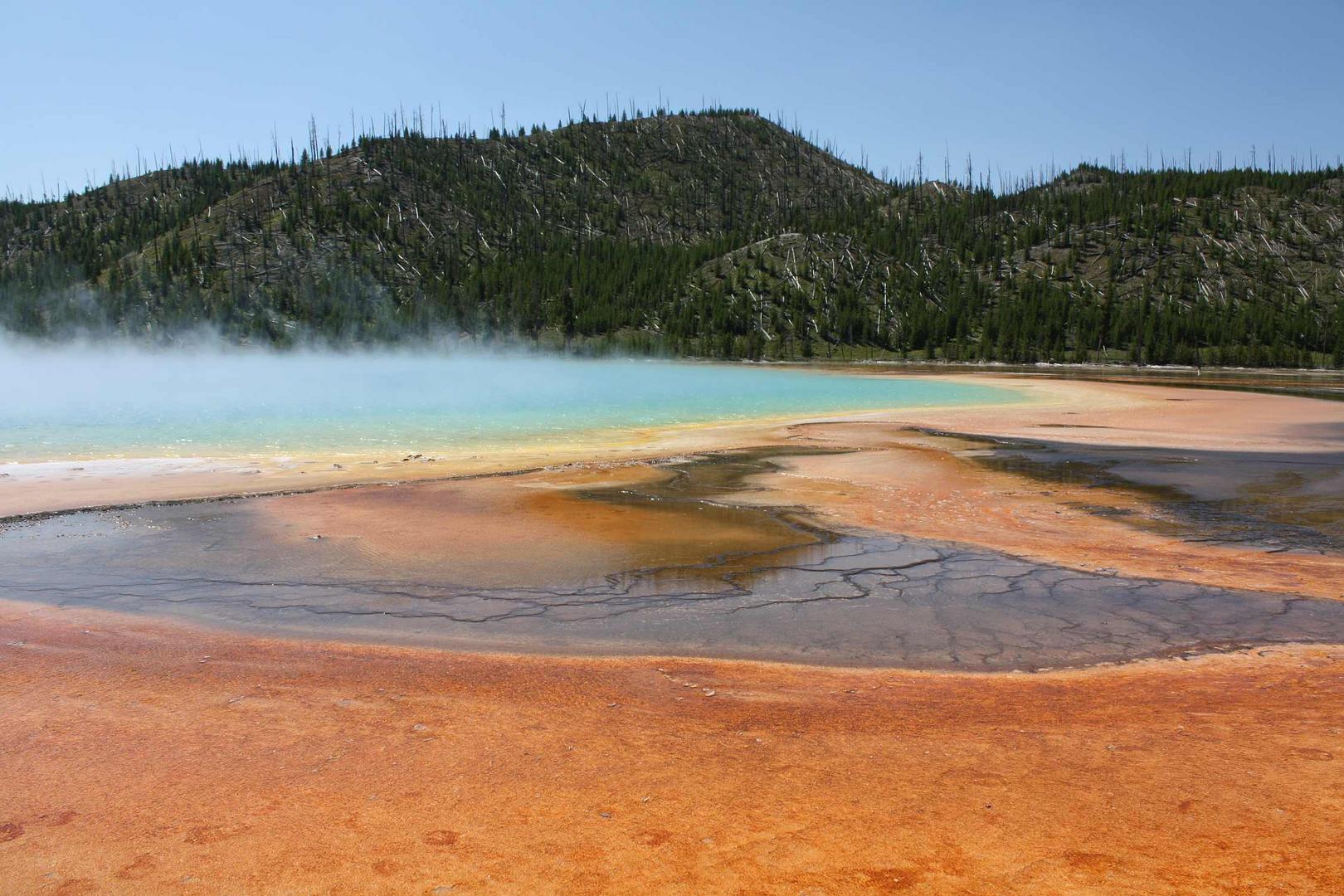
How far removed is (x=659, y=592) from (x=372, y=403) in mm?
32882

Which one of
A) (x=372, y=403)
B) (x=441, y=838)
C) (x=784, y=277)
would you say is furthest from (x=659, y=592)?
(x=784, y=277)

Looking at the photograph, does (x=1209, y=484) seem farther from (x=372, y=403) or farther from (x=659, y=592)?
(x=372, y=403)

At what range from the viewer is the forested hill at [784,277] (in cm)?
11612

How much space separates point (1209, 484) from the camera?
16938 mm

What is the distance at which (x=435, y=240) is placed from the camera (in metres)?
174

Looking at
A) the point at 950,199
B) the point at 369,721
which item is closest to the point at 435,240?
the point at 950,199

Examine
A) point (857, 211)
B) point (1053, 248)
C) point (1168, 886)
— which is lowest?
point (1168, 886)

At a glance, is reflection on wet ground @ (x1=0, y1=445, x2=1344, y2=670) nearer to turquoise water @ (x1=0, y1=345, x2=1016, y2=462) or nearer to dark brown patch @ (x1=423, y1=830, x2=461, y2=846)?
dark brown patch @ (x1=423, y1=830, x2=461, y2=846)

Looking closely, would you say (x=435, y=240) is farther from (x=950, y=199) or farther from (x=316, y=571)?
(x=316, y=571)

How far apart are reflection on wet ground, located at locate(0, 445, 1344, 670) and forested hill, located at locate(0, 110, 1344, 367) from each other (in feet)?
334

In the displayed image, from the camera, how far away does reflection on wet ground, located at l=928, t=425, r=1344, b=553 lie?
12.7m

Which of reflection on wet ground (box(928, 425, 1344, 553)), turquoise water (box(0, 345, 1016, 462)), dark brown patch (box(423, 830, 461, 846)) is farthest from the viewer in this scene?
turquoise water (box(0, 345, 1016, 462))

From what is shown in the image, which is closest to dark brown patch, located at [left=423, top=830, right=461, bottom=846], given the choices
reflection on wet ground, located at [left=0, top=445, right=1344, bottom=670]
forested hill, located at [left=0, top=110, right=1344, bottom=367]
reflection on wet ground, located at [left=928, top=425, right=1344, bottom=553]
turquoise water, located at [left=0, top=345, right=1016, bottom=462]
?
reflection on wet ground, located at [left=0, top=445, right=1344, bottom=670]

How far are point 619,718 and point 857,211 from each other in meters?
177
